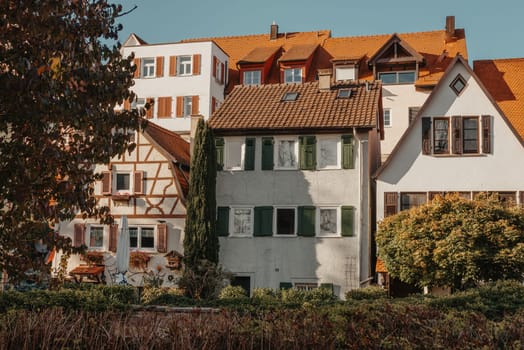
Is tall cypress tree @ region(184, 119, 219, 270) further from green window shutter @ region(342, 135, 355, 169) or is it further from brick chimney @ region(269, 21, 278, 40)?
brick chimney @ region(269, 21, 278, 40)

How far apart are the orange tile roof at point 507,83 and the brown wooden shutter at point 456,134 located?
943cm

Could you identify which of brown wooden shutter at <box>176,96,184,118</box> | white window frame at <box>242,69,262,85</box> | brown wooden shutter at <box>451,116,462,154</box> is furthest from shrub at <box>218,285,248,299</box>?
white window frame at <box>242,69,262,85</box>

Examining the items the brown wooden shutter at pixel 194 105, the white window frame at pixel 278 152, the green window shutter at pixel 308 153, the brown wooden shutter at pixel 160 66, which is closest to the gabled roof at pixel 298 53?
the brown wooden shutter at pixel 194 105

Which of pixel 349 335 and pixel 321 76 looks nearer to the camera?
pixel 349 335

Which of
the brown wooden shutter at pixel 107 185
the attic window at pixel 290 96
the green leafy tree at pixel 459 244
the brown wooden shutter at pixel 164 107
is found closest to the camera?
the green leafy tree at pixel 459 244

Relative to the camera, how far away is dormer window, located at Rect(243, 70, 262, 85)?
51500 mm

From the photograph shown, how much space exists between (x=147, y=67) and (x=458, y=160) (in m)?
26.6

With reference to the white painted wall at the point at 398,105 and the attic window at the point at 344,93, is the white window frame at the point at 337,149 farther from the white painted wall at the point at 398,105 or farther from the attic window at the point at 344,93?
the white painted wall at the point at 398,105

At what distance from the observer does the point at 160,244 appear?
31.8 metres

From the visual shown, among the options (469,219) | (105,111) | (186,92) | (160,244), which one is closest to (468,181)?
(469,219)

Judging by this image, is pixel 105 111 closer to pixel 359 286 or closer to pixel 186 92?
pixel 359 286

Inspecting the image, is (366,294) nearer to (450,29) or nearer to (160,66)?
(160,66)

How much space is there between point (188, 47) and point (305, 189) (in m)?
21.9

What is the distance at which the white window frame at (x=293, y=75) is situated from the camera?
5075 centimetres
